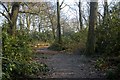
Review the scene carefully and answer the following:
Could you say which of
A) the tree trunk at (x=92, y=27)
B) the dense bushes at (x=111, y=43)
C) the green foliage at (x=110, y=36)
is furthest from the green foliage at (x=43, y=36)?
the tree trunk at (x=92, y=27)

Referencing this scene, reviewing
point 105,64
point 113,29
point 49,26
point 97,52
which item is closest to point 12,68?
point 105,64

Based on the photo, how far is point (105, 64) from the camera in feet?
35.6

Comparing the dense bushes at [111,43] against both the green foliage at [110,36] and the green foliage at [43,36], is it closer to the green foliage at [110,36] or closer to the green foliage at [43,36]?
the green foliage at [110,36]

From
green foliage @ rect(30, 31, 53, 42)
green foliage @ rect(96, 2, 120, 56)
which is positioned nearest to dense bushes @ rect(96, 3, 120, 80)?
green foliage @ rect(96, 2, 120, 56)

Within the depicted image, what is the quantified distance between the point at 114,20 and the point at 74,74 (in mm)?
5348

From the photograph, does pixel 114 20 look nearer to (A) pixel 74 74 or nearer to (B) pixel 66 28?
(A) pixel 74 74

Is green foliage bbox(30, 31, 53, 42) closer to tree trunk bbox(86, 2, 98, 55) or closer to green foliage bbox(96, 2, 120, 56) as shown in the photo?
green foliage bbox(96, 2, 120, 56)

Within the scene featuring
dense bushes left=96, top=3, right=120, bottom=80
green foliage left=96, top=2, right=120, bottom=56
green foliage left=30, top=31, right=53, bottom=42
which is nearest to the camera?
dense bushes left=96, top=3, right=120, bottom=80

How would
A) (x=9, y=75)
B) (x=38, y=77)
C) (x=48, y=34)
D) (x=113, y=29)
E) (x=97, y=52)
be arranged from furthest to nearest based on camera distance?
(x=48, y=34), (x=97, y=52), (x=113, y=29), (x=38, y=77), (x=9, y=75)

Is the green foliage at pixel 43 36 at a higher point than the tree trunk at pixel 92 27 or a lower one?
lower

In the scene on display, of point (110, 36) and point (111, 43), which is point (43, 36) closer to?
point (110, 36)

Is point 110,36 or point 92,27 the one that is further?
point 92,27

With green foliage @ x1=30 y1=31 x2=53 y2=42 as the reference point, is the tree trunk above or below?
above

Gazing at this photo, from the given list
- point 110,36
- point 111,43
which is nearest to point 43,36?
point 110,36
